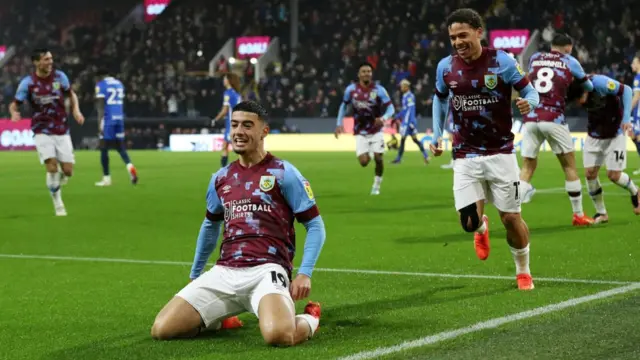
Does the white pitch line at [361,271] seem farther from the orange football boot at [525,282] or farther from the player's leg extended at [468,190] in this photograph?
the player's leg extended at [468,190]

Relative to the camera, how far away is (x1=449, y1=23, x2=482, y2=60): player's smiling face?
27.2 feet

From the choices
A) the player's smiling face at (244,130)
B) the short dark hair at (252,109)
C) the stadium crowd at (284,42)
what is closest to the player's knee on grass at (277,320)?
the player's smiling face at (244,130)

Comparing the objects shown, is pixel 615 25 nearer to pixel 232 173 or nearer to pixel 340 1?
pixel 340 1

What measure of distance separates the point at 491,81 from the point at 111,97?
16.3 meters

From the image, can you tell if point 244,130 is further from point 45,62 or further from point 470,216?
→ point 45,62

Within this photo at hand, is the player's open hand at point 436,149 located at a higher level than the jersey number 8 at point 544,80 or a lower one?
lower

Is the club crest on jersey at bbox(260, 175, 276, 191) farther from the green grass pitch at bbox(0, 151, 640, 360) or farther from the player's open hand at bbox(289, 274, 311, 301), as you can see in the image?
the green grass pitch at bbox(0, 151, 640, 360)

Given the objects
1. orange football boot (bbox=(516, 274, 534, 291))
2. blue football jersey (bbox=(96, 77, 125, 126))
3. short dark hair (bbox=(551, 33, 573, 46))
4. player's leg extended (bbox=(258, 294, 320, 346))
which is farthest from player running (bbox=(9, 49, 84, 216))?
player's leg extended (bbox=(258, 294, 320, 346))

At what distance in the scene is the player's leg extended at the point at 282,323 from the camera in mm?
6391

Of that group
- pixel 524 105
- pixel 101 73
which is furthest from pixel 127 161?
pixel 524 105

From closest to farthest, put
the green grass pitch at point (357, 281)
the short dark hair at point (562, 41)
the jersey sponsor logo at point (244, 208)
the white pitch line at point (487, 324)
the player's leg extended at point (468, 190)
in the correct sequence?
the white pitch line at point (487, 324) < the green grass pitch at point (357, 281) < the jersey sponsor logo at point (244, 208) < the player's leg extended at point (468, 190) < the short dark hair at point (562, 41)

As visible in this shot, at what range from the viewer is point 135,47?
174 feet

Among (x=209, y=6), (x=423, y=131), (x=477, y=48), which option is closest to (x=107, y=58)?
(x=209, y=6)

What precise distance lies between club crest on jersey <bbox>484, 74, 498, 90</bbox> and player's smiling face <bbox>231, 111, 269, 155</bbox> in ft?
8.14
